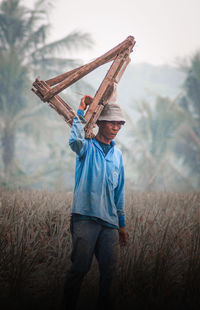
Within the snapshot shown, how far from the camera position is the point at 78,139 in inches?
88.5

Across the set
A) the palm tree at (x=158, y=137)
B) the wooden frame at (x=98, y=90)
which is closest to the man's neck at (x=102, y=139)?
the wooden frame at (x=98, y=90)

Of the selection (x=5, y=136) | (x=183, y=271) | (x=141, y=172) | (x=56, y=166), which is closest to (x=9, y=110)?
(x=5, y=136)

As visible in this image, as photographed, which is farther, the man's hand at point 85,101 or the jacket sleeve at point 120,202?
the jacket sleeve at point 120,202

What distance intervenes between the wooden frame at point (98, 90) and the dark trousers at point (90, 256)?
2.47ft

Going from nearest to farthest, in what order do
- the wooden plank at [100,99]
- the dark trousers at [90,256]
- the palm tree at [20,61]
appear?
the dark trousers at [90,256] < the wooden plank at [100,99] < the palm tree at [20,61]

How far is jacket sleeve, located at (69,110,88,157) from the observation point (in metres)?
2.26

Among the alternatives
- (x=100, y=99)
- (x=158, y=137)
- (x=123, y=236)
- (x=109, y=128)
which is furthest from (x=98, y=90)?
(x=158, y=137)

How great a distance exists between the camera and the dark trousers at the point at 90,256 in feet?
7.10

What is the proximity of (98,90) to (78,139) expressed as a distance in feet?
1.74

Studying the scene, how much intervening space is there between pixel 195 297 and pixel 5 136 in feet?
35.6

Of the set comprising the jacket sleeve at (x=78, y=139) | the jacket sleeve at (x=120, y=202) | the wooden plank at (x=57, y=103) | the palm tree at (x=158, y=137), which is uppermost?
the palm tree at (x=158, y=137)

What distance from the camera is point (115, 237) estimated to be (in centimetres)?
234

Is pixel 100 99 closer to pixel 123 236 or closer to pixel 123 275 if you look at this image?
pixel 123 236

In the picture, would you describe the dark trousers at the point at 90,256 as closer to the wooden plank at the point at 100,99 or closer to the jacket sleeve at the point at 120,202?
the jacket sleeve at the point at 120,202
